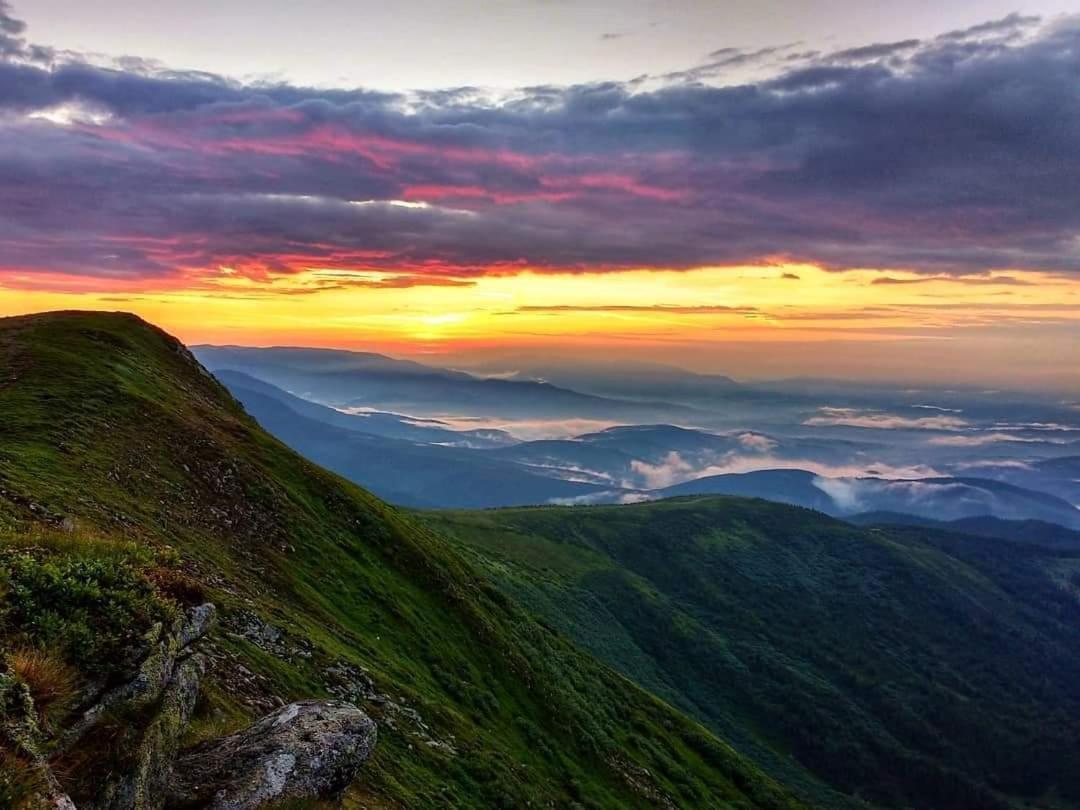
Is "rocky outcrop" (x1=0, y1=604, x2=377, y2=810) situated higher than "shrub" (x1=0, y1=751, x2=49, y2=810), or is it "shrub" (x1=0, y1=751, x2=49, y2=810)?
"shrub" (x1=0, y1=751, x2=49, y2=810)

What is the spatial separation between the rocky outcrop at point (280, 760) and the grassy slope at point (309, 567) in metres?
4.39

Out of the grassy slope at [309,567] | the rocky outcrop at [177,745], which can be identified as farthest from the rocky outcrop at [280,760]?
the grassy slope at [309,567]

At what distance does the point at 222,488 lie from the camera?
1709 inches

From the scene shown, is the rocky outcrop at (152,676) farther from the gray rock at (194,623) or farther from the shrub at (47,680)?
the shrub at (47,680)

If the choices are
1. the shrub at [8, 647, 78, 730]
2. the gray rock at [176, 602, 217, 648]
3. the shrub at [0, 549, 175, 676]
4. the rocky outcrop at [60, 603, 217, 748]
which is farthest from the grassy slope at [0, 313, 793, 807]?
the shrub at [8, 647, 78, 730]

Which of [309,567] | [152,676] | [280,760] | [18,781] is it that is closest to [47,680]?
[152,676]

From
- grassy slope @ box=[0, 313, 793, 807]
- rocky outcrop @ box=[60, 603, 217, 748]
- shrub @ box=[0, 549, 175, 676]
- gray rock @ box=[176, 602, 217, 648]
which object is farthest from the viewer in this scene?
grassy slope @ box=[0, 313, 793, 807]

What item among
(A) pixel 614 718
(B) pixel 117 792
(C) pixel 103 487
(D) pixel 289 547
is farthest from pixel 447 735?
(A) pixel 614 718

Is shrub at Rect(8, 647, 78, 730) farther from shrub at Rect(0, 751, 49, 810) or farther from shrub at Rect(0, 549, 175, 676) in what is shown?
shrub at Rect(0, 751, 49, 810)

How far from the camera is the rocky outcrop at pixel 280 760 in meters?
13.4

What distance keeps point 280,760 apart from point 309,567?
99.7ft

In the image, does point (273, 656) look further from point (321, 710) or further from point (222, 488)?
point (222, 488)

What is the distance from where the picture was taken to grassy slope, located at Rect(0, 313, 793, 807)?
1177 inches

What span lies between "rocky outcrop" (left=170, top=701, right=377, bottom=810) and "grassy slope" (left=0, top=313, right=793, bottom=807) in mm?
4392
